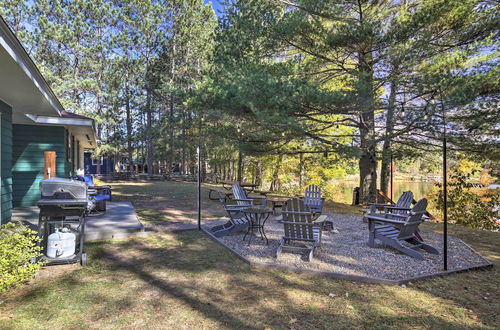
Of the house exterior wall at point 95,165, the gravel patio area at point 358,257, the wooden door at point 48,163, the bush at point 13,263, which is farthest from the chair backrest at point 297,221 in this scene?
the house exterior wall at point 95,165

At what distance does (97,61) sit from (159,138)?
668 cm

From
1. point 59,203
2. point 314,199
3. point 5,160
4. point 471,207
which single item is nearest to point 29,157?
point 5,160

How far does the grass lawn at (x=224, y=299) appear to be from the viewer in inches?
99.4

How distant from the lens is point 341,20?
8328 millimetres

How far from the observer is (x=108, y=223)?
5.80m

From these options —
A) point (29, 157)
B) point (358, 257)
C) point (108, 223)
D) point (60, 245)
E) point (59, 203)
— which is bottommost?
point (358, 257)

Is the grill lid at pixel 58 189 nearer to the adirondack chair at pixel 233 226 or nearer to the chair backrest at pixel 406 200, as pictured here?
the adirondack chair at pixel 233 226

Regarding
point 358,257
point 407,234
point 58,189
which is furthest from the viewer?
point 407,234

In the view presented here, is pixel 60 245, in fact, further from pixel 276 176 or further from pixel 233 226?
pixel 276 176

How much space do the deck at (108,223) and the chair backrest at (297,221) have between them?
9.17 feet

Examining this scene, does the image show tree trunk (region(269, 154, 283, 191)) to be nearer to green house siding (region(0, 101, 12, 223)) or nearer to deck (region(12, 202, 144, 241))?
deck (region(12, 202, 144, 241))

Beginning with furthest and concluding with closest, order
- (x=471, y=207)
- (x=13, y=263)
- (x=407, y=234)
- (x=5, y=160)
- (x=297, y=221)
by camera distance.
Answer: (x=471, y=207) < (x=5, y=160) < (x=407, y=234) < (x=297, y=221) < (x=13, y=263)

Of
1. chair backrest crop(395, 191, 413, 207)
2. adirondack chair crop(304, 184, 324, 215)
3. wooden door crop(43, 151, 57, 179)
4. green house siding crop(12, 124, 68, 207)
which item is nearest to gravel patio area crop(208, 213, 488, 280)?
chair backrest crop(395, 191, 413, 207)

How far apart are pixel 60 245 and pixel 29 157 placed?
19.2ft
